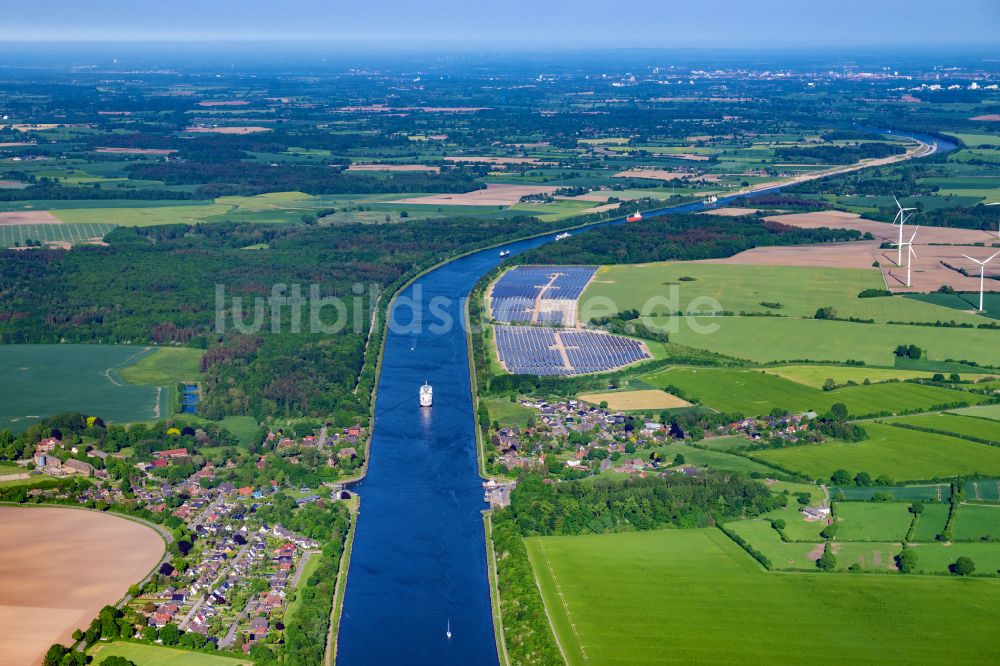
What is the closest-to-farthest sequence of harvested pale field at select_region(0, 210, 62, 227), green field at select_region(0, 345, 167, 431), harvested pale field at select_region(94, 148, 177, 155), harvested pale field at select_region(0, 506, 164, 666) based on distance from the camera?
harvested pale field at select_region(0, 506, 164, 666), green field at select_region(0, 345, 167, 431), harvested pale field at select_region(0, 210, 62, 227), harvested pale field at select_region(94, 148, 177, 155)

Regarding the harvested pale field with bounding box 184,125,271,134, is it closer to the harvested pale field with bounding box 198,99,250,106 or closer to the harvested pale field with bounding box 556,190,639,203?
the harvested pale field with bounding box 198,99,250,106

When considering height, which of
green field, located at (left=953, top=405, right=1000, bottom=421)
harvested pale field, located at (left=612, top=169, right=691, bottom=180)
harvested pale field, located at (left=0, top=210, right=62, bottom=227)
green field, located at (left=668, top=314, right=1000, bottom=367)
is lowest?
green field, located at (left=953, top=405, right=1000, bottom=421)

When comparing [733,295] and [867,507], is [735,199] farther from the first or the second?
[867,507]

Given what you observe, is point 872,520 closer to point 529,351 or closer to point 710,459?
point 710,459

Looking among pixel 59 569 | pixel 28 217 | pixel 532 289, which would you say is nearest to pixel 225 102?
pixel 28 217

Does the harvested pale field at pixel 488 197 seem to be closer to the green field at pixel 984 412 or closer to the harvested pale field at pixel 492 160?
the harvested pale field at pixel 492 160

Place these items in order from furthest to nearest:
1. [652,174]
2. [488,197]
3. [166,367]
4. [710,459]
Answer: [652,174] → [488,197] → [166,367] → [710,459]

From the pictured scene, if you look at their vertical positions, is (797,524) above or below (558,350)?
below

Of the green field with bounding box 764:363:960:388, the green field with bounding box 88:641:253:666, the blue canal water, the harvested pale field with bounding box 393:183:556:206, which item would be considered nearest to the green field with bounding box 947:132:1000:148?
the harvested pale field with bounding box 393:183:556:206
